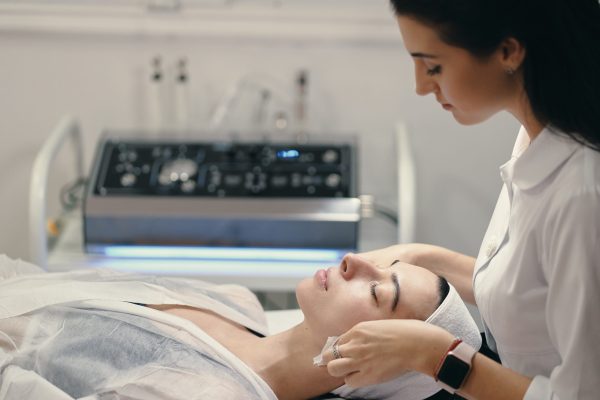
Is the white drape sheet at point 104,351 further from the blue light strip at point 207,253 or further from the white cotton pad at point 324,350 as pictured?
the blue light strip at point 207,253

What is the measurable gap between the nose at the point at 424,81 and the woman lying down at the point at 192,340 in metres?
0.40

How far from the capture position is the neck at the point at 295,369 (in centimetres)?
160

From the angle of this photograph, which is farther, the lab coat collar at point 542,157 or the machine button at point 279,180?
the machine button at point 279,180

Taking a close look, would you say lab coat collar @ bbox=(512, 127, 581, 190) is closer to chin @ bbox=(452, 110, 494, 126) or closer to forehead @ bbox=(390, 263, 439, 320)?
chin @ bbox=(452, 110, 494, 126)

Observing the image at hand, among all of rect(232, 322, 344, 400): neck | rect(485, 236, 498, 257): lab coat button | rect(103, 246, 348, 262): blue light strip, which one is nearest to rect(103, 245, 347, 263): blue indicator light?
rect(103, 246, 348, 262): blue light strip

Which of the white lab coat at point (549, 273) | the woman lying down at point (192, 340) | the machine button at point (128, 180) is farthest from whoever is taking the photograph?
the machine button at point (128, 180)

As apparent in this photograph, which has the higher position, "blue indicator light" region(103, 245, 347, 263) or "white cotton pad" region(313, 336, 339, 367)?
"white cotton pad" region(313, 336, 339, 367)

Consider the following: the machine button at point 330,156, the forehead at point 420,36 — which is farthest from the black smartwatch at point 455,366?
the machine button at point 330,156

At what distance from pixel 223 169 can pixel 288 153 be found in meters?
0.19

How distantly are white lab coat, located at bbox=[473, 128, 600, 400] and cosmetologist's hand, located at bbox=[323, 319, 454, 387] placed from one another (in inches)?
4.5

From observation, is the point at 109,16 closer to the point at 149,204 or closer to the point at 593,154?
the point at 149,204

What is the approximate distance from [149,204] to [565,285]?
4.37ft

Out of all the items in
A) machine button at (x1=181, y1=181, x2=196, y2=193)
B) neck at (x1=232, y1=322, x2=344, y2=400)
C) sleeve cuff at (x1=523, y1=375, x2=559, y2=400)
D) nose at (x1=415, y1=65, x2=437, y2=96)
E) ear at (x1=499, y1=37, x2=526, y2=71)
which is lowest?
neck at (x1=232, y1=322, x2=344, y2=400)

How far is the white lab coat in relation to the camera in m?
1.14
